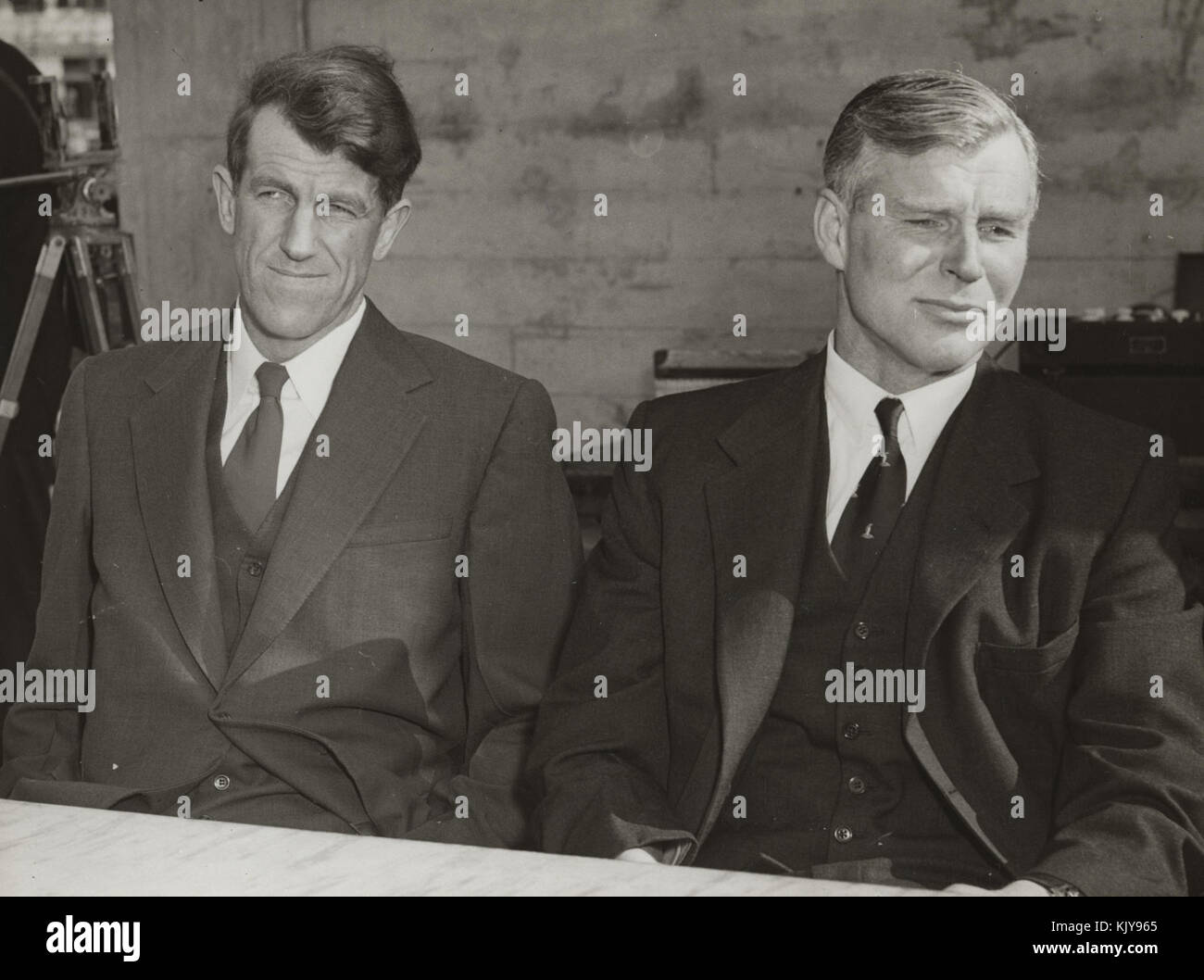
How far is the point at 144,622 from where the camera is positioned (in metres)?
1.88

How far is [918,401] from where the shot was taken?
5.87 ft

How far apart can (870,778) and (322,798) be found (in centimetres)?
69

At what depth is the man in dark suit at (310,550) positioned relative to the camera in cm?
185

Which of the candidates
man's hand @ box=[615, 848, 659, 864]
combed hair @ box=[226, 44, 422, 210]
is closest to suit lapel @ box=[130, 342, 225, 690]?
combed hair @ box=[226, 44, 422, 210]

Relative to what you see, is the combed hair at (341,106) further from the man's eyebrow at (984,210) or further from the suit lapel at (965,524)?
the suit lapel at (965,524)

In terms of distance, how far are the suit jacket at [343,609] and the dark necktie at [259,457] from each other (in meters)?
0.05

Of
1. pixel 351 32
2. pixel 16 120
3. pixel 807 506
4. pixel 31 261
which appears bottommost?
pixel 807 506

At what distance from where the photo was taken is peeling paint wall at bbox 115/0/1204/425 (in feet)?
11.8

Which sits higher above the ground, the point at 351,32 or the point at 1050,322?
the point at 351,32

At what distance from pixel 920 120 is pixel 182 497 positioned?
1.05m

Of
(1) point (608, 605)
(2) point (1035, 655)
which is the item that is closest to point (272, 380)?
(1) point (608, 605)

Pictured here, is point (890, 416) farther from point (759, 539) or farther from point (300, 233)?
point (300, 233)
